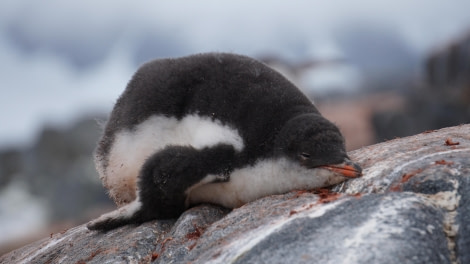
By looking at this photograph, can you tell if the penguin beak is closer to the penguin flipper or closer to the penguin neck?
the penguin neck

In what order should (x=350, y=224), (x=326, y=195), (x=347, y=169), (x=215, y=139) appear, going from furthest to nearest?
1. (x=215, y=139)
2. (x=347, y=169)
3. (x=326, y=195)
4. (x=350, y=224)

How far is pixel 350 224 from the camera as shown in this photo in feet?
9.86

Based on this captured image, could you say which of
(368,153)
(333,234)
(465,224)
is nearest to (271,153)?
(368,153)

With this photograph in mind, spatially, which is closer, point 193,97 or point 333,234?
point 333,234

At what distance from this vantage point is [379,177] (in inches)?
142

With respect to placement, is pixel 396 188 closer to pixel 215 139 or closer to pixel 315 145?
pixel 315 145

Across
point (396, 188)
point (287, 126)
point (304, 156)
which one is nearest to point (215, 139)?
point (287, 126)

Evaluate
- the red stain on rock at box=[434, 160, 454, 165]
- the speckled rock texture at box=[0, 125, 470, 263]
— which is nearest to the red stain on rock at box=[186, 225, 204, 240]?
the speckled rock texture at box=[0, 125, 470, 263]

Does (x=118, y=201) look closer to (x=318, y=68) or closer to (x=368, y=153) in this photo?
(x=368, y=153)

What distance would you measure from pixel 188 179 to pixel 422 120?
2008cm

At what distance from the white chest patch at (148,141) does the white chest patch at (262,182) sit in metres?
0.22

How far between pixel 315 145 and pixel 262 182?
0.48 meters

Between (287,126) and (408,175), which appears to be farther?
(287,126)

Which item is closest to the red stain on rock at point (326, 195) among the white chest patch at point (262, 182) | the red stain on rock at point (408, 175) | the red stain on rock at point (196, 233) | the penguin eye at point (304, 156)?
the white chest patch at point (262, 182)
